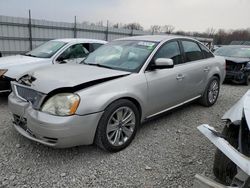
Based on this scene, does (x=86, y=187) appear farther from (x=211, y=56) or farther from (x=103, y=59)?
(x=211, y=56)

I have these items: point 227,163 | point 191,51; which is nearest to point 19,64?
point 191,51

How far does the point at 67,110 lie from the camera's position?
2570 mm

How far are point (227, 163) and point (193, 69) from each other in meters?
2.42

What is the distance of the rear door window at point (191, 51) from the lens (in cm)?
429

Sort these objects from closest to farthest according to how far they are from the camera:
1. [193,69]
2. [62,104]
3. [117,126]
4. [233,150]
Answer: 1. [233,150]
2. [62,104]
3. [117,126]
4. [193,69]

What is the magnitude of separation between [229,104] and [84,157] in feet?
13.3

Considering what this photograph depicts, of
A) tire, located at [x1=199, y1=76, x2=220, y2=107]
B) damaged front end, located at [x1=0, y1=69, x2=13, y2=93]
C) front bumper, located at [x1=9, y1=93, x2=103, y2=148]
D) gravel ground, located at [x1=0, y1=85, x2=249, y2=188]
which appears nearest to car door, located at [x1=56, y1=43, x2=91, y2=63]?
damaged front end, located at [x1=0, y1=69, x2=13, y2=93]

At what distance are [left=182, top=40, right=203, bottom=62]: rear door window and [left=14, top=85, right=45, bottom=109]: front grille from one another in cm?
278

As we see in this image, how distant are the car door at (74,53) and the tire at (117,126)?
3046 millimetres

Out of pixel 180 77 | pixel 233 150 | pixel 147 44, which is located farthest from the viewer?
pixel 180 77

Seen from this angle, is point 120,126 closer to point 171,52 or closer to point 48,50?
point 171,52

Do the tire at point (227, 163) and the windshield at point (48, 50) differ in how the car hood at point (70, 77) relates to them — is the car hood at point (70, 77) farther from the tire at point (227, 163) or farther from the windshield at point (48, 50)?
the windshield at point (48, 50)

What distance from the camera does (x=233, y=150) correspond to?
70.6 inches

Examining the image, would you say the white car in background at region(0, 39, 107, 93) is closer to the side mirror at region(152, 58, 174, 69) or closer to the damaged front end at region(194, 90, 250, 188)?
the side mirror at region(152, 58, 174, 69)
